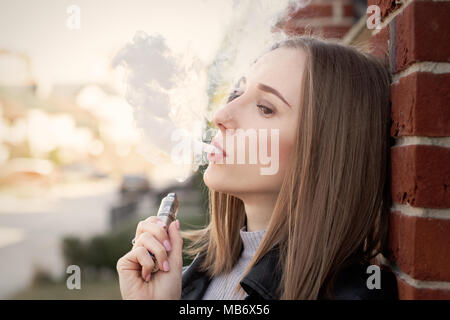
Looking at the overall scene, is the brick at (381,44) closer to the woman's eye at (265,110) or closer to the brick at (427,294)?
the woman's eye at (265,110)

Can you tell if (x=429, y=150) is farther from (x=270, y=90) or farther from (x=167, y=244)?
(x=167, y=244)

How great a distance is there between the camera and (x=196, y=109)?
6.17 ft

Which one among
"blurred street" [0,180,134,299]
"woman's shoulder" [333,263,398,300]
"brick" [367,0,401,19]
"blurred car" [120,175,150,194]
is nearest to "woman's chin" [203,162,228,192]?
"woman's shoulder" [333,263,398,300]

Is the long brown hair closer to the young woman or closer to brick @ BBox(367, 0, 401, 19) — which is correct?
the young woman

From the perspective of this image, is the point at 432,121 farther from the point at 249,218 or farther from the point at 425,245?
the point at 249,218

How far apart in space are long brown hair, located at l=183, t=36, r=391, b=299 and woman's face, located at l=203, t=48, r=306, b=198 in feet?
0.13

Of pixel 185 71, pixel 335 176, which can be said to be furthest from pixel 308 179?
pixel 185 71

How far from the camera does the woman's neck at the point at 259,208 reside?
1.54 m

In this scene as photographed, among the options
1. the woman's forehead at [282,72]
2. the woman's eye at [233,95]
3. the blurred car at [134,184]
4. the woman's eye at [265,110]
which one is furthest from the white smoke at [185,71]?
the blurred car at [134,184]

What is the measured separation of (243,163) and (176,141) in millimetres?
416

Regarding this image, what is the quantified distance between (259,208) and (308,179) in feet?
0.85

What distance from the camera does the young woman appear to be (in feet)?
4.40

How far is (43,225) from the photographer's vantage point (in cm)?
769
